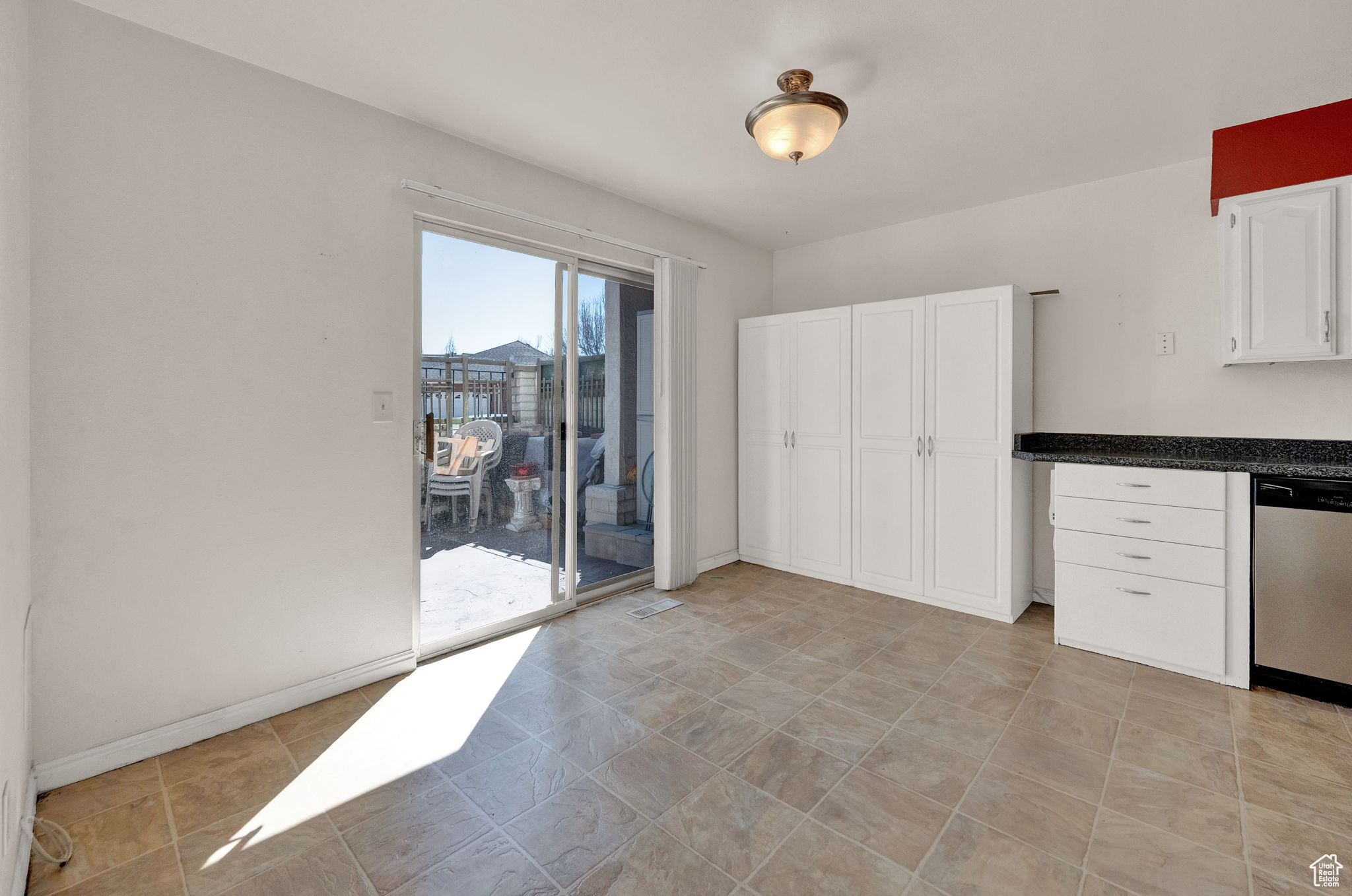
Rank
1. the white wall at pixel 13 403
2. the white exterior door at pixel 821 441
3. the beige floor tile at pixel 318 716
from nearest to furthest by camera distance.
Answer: the white wall at pixel 13 403, the beige floor tile at pixel 318 716, the white exterior door at pixel 821 441

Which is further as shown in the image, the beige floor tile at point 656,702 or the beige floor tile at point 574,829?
the beige floor tile at point 656,702

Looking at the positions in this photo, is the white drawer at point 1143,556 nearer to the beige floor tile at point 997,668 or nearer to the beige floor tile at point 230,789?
the beige floor tile at point 997,668

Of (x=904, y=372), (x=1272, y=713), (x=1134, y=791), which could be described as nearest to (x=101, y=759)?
(x=1134, y=791)

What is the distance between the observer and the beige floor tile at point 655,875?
148 centimetres

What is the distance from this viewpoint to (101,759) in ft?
6.48

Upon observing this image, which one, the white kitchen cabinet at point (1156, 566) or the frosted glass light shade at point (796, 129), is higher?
the frosted glass light shade at point (796, 129)

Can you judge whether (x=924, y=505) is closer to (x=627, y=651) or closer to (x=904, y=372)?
(x=904, y=372)

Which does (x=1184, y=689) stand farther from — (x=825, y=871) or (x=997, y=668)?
(x=825, y=871)

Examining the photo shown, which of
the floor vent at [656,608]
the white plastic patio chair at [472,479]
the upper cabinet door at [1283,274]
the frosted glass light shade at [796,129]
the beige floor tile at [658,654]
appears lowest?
Answer: the beige floor tile at [658,654]

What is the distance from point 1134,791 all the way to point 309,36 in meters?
3.77

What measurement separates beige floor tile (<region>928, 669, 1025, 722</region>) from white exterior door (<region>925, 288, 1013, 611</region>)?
90 centimetres

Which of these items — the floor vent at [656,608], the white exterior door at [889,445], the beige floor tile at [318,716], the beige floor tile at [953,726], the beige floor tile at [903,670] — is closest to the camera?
the beige floor tile at [953,726]

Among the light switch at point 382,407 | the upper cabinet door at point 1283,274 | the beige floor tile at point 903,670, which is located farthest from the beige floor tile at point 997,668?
the light switch at point 382,407

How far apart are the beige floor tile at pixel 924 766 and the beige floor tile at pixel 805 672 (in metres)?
0.44
